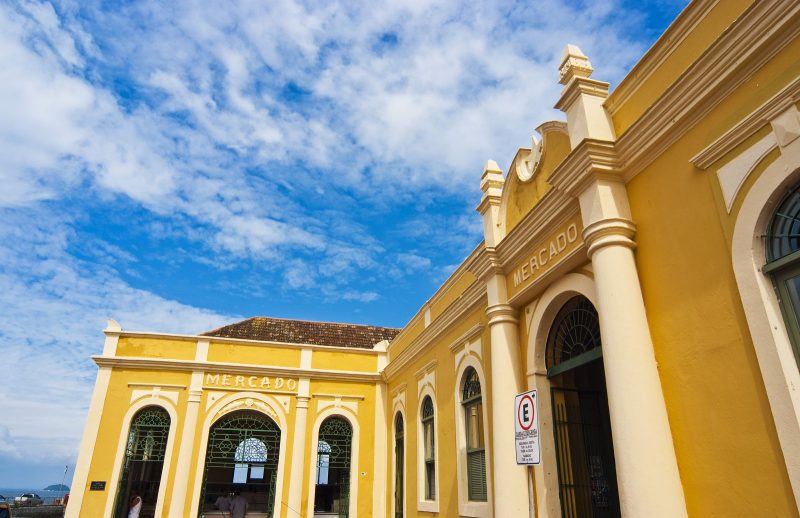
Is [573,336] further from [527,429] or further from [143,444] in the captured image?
[143,444]

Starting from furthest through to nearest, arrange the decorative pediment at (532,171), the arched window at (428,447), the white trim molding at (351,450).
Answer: the white trim molding at (351,450) < the arched window at (428,447) < the decorative pediment at (532,171)

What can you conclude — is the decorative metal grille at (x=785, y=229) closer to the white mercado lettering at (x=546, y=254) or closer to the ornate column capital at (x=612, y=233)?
the ornate column capital at (x=612, y=233)

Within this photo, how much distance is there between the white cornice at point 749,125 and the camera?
143 inches

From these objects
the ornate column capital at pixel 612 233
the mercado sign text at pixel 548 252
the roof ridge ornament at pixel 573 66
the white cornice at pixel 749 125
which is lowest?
the ornate column capital at pixel 612 233

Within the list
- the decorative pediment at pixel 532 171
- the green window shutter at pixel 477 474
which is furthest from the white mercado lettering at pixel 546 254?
the green window shutter at pixel 477 474

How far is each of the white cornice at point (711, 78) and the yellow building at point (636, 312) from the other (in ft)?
0.04

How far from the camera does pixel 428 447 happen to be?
35.4 ft

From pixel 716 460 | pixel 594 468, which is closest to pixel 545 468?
pixel 594 468

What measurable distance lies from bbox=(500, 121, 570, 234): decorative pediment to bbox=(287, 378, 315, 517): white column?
8.51m

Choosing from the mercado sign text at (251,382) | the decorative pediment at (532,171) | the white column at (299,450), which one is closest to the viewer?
the decorative pediment at (532,171)

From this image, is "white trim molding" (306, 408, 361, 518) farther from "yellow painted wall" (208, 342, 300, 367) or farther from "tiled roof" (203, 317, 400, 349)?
"tiled roof" (203, 317, 400, 349)

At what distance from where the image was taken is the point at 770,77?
3.85 metres

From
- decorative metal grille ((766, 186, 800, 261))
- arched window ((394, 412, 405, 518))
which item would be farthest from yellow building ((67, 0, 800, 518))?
arched window ((394, 412, 405, 518))

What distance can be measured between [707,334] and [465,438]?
5463 millimetres
